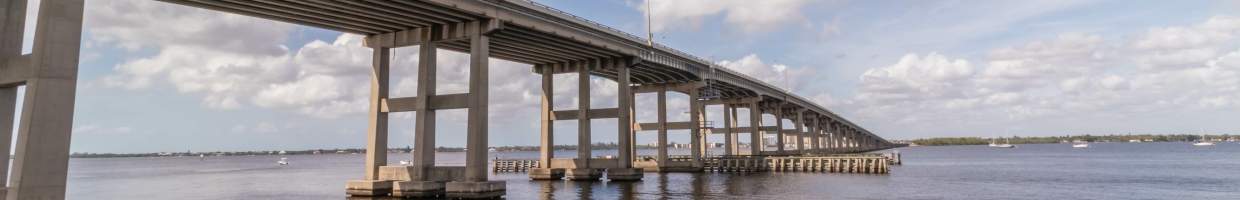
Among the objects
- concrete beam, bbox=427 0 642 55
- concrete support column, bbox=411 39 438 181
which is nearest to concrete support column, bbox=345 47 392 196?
concrete support column, bbox=411 39 438 181

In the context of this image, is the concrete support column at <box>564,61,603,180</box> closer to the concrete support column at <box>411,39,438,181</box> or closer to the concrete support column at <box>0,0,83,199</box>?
the concrete support column at <box>411,39,438,181</box>

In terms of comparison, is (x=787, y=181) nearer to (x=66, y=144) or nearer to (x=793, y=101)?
(x=66, y=144)

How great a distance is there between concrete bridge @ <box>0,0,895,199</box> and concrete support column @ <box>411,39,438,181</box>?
0.05m

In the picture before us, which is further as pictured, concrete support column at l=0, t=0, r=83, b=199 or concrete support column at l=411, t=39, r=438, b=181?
concrete support column at l=411, t=39, r=438, b=181

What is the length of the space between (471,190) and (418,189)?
9.85 feet

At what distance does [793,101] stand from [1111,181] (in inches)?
2121

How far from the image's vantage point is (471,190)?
35875 mm

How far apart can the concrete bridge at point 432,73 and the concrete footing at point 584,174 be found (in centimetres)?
8

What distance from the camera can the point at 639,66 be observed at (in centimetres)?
6125

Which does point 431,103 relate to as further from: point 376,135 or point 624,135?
point 624,135

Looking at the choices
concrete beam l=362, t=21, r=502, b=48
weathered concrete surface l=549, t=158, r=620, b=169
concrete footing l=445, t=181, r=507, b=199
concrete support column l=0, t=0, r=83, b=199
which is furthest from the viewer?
weathered concrete surface l=549, t=158, r=620, b=169

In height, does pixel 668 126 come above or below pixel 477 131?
above

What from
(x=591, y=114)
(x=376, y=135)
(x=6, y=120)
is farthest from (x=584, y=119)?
(x=6, y=120)

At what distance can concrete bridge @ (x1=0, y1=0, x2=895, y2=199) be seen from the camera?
62.0 ft
